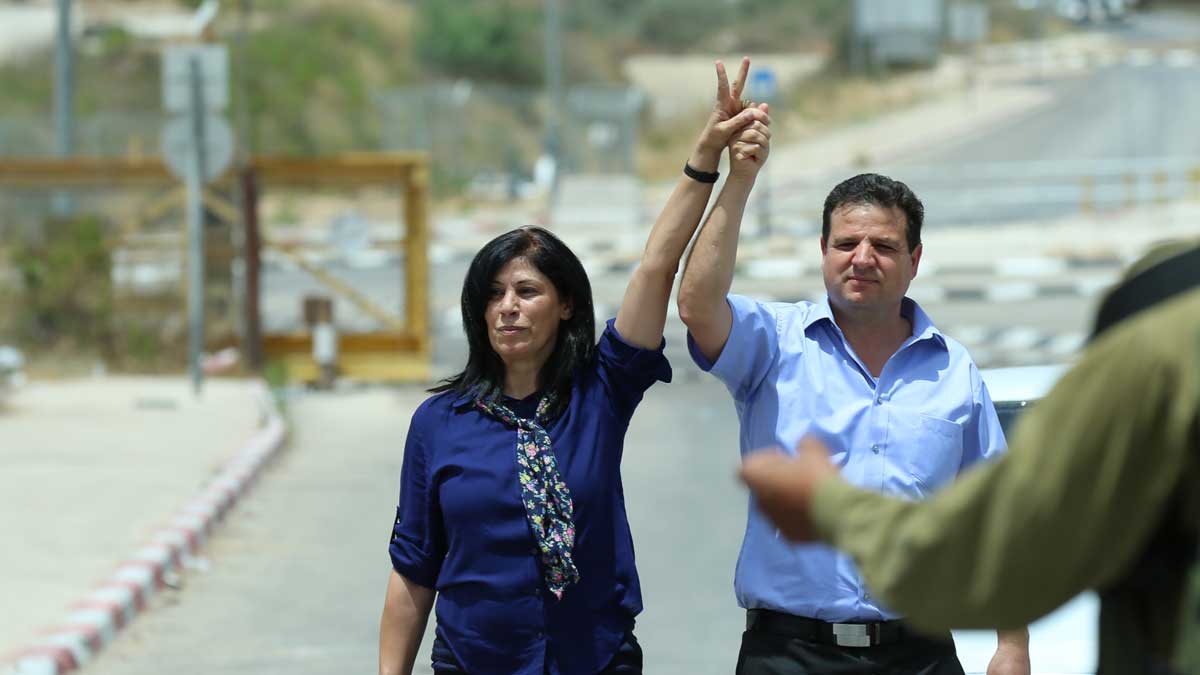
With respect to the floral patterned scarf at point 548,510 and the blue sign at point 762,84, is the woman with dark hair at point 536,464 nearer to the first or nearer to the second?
the floral patterned scarf at point 548,510

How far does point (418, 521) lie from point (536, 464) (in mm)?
294

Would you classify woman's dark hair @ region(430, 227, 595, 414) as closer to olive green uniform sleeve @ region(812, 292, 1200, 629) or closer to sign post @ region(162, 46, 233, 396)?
olive green uniform sleeve @ region(812, 292, 1200, 629)

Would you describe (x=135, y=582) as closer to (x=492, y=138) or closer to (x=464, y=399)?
(x=464, y=399)

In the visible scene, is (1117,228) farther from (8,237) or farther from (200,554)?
(200,554)

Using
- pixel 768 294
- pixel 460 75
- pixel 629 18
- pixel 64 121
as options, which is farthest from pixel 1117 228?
pixel 629 18

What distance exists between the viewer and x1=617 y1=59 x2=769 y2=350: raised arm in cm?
352

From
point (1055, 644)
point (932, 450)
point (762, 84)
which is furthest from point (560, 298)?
point (762, 84)

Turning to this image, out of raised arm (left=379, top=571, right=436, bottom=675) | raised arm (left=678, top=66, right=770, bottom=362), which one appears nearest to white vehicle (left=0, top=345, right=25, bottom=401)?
raised arm (left=379, top=571, right=436, bottom=675)

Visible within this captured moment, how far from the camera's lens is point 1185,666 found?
179cm

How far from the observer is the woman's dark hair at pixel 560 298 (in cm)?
378

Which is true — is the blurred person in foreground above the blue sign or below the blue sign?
below

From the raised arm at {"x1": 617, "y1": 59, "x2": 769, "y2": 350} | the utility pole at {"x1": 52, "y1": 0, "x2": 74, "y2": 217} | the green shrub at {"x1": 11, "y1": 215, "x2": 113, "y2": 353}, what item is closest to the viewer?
the raised arm at {"x1": 617, "y1": 59, "x2": 769, "y2": 350}

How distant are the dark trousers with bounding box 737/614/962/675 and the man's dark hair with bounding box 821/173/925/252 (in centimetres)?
79

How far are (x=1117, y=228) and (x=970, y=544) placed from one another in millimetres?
28388
